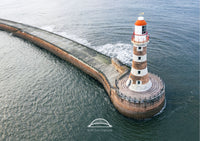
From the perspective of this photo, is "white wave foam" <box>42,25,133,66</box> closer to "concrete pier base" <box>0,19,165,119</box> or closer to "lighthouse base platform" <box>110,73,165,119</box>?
"concrete pier base" <box>0,19,165,119</box>

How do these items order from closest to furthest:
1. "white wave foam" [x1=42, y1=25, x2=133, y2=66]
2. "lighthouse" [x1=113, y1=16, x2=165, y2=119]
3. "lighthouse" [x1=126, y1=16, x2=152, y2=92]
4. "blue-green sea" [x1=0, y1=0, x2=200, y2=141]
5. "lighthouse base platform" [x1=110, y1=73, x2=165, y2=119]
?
"lighthouse" [x1=126, y1=16, x2=152, y2=92] < "lighthouse" [x1=113, y1=16, x2=165, y2=119] < "lighthouse base platform" [x1=110, y1=73, x2=165, y2=119] < "blue-green sea" [x1=0, y1=0, x2=200, y2=141] < "white wave foam" [x1=42, y1=25, x2=133, y2=66]

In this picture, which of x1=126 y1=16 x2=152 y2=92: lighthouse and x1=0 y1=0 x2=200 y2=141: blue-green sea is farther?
x1=0 y1=0 x2=200 y2=141: blue-green sea

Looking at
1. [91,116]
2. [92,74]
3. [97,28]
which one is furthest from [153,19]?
[91,116]

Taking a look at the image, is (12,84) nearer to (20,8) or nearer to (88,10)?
(88,10)

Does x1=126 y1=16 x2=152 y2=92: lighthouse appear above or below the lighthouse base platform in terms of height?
above

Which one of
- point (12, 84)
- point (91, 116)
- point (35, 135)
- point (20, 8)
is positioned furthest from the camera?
point (20, 8)

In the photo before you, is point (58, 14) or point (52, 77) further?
point (58, 14)

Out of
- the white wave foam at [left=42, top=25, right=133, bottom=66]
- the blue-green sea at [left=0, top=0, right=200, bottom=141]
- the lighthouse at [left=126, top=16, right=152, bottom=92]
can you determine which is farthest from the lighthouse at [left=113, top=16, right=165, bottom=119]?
the white wave foam at [left=42, top=25, right=133, bottom=66]

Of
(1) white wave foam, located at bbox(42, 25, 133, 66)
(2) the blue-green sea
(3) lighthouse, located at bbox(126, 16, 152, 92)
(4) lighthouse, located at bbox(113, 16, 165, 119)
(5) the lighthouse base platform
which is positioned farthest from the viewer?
(1) white wave foam, located at bbox(42, 25, 133, 66)
